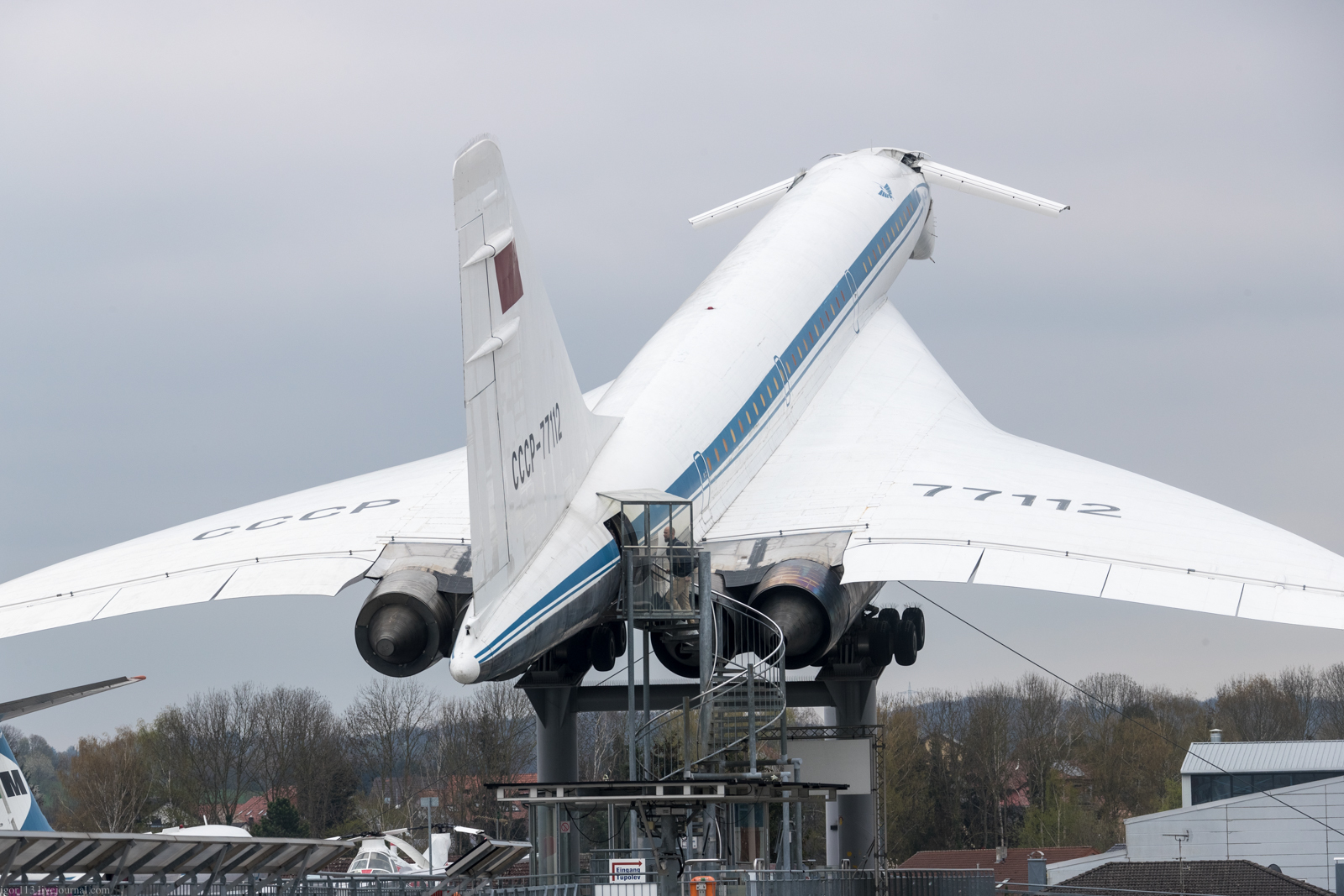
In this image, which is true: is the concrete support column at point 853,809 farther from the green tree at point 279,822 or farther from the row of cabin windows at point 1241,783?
the green tree at point 279,822

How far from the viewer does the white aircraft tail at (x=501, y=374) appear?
43.6 ft

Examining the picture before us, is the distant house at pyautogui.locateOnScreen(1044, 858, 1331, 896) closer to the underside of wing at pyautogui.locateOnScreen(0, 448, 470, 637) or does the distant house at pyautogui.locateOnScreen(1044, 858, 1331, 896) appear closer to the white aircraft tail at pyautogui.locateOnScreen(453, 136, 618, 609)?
the underside of wing at pyautogui.locateOnScreen(0, 448, 470, 637)

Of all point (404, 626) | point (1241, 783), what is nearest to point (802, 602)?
point (404, 626)

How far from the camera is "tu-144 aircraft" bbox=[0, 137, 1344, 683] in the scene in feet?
45.2

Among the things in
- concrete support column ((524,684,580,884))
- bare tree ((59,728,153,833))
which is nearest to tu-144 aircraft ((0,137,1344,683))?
concrete support column ((524,684,580,884))

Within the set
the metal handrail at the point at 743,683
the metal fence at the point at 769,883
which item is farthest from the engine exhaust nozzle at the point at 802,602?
the metal fence at the point at 769,883

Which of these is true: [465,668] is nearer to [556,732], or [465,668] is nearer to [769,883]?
[769,883]

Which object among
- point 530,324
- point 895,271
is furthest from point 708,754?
point 895,271

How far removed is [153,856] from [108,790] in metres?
44.6

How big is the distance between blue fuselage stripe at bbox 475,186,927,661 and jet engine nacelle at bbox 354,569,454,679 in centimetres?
191

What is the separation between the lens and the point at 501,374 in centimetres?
1372

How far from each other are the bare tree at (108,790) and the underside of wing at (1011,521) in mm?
37290

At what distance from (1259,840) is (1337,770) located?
587cm

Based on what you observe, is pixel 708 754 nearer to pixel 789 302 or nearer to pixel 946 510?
pixel 946 510
